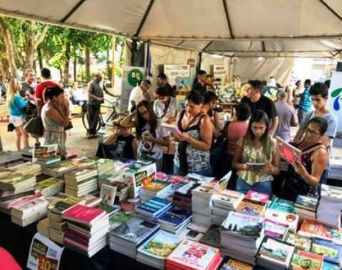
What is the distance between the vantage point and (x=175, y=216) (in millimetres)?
1918

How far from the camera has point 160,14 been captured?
468 centimetres

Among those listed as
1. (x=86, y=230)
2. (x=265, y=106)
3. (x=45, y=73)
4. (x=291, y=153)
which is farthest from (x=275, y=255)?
(x=45, y=73)

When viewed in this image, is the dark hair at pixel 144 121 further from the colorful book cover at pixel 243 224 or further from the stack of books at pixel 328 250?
the stack of books at pixel 328 250

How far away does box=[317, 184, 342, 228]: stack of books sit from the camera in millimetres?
1900

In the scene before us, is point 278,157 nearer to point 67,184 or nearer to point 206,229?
point 206,229

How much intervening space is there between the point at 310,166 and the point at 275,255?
1.14m

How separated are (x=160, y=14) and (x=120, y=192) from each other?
3.28 m

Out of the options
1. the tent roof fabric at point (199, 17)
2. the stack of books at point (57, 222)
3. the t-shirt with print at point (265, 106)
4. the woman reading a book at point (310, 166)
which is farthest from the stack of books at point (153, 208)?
the tent roof fabric at point (199, 17)

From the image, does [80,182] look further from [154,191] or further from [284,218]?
[284,218]

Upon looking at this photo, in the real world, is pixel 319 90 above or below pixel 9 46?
below

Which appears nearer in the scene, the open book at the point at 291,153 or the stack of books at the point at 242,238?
the stack of books at the point at 242,238

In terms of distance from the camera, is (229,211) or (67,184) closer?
(229,211)

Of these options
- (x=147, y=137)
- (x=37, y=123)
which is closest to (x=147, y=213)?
(x=147, y=137)

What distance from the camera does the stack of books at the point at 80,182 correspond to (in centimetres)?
223
